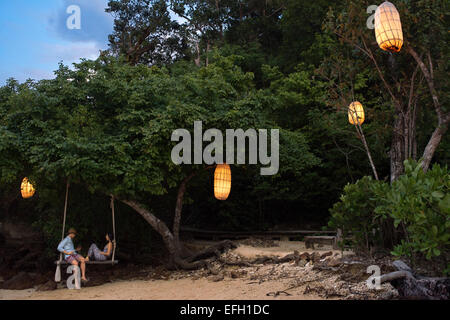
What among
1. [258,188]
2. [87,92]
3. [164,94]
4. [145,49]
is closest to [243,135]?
[164,94]

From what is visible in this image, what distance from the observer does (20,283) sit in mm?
9969

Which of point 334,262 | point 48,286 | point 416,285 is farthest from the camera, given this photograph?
point 48,286

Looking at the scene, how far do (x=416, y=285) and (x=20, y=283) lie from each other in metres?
9.07

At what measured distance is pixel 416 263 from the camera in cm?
687

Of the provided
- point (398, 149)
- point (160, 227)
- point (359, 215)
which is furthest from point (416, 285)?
point (160, 227)

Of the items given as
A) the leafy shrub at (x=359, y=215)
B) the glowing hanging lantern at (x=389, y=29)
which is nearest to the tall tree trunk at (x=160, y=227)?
the leafy shrub at (x=359, y=215)

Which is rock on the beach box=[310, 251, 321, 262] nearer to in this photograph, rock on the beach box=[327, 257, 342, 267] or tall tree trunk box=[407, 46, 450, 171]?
rock on the beach box=[327, 257, 342, 267]

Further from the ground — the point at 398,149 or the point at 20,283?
the point at 398,149

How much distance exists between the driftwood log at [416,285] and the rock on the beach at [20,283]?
8.41 m

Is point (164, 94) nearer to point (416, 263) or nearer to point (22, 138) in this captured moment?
point (22, 138)

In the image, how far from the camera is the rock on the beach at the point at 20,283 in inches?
386

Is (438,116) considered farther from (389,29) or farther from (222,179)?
(222,179)

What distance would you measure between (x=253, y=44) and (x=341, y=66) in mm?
11705

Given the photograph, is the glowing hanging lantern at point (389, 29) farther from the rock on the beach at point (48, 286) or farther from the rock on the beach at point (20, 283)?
the rock on the beach at point (20, 283)
